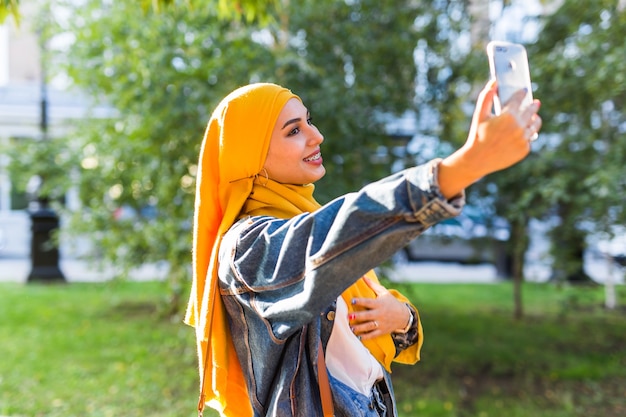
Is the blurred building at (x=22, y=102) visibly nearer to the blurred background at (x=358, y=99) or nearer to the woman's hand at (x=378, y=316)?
the blurred background at (x=358, y=99)

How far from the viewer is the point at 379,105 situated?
5934 mm

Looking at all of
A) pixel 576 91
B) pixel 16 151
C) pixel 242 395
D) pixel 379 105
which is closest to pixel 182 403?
pixel 379 105

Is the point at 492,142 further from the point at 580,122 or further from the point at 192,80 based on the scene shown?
the point at 580,122

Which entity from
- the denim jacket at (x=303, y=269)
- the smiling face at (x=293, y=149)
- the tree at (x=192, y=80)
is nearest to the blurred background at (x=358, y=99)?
the tree at (x=192, y=80)

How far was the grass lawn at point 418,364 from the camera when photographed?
5.06 metres

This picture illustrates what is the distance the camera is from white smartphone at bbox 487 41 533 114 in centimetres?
105

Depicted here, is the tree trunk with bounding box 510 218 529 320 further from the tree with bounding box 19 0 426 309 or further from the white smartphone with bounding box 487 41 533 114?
the white smartphone with bounding box 487 41 533 114

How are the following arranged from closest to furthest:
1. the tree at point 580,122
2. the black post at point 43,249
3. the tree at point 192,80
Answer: the tree at point 580,122, the tree at point 192,80, the black post at point 43,249

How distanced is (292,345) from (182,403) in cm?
400

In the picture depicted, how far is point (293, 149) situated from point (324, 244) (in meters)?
0.43

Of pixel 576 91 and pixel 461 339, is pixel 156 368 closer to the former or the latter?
pixel 461 339

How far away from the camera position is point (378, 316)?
1562 mm

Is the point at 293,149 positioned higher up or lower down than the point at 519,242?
higher up

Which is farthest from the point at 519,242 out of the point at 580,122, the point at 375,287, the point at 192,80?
the point at 375,287
